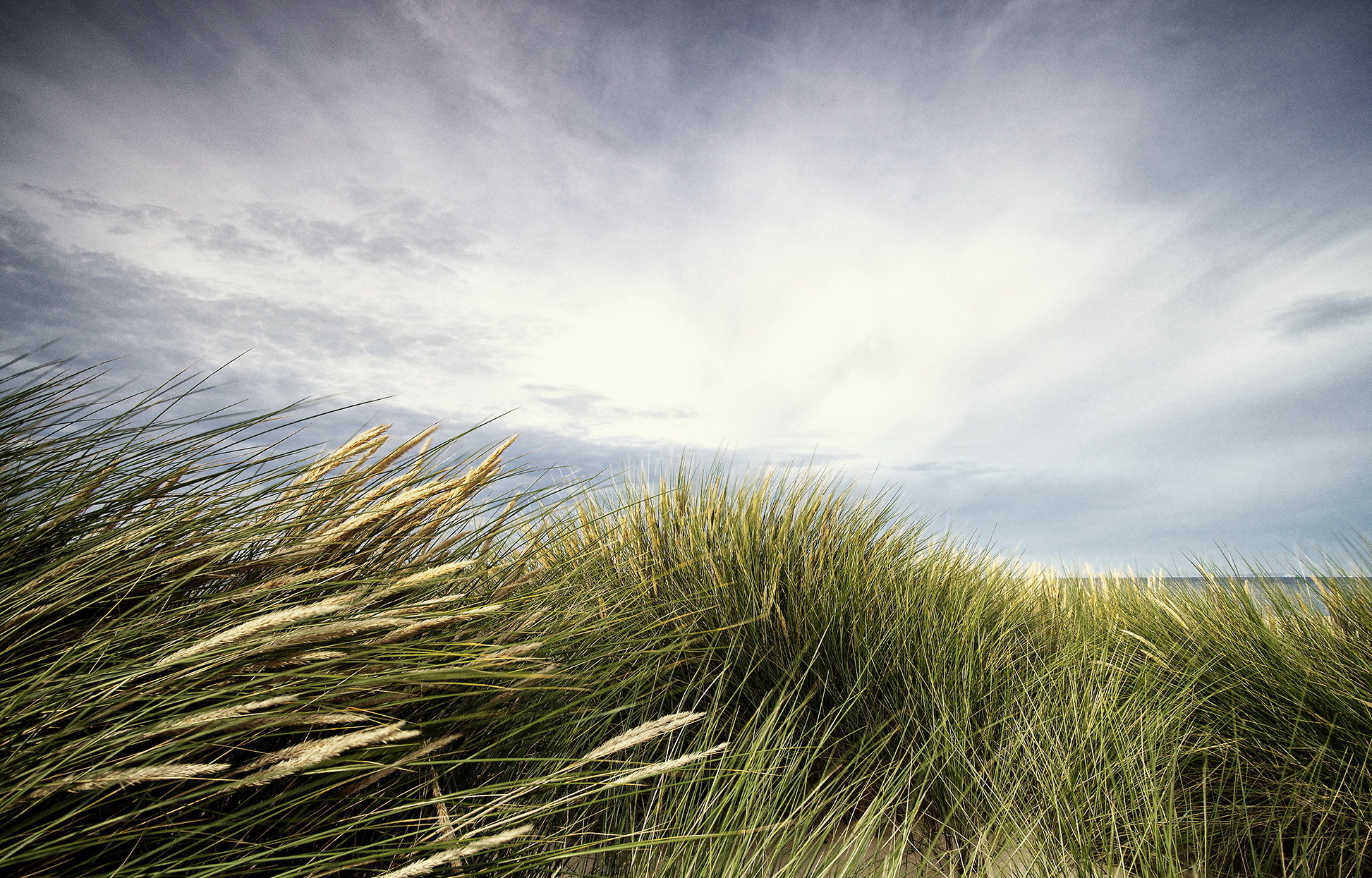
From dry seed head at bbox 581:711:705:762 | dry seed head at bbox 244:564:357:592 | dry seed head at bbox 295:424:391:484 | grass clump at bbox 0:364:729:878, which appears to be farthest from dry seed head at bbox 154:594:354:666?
dry seed head at bbox 295:424:391:484

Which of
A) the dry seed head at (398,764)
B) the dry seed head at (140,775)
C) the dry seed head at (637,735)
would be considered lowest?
the dry seed head at (398,764)

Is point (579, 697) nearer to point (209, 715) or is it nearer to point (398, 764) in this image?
point (398, 764)

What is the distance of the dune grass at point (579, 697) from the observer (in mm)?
948

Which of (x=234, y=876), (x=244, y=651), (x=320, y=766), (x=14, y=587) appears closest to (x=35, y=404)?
(x=14, y=587)

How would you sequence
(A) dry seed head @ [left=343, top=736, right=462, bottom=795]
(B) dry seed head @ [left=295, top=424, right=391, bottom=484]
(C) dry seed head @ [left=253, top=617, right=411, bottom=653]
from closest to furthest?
1. (C) dry seed head @ [left=253, top=617, right=411, bottom=653]
2. (A) dry seed head @ [left=343, top=736, right=462, bottom=795]
3. (B) dry seed head @ [left=295, top=424, right=391, bottom=484]

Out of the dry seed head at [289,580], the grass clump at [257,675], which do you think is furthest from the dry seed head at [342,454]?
the dry seed head at [289,580]

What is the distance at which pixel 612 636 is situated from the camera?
189 centimetres

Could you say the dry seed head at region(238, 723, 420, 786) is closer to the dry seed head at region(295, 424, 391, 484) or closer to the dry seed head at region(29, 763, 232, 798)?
the dry seed head at region(29, 763, 232, 798)

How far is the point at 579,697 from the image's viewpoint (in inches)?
60.5

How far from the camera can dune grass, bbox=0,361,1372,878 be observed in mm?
948

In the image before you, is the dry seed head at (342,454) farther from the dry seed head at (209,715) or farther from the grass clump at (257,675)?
the dry seed head at (209,715)

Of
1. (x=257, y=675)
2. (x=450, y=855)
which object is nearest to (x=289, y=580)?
(x=257, y=675)

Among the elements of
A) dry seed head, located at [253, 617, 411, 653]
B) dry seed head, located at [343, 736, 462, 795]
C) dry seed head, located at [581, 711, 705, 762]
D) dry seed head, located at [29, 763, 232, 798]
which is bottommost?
dry seed head, located at [343, 736, 462, 795]

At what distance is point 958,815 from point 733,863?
1098mm
